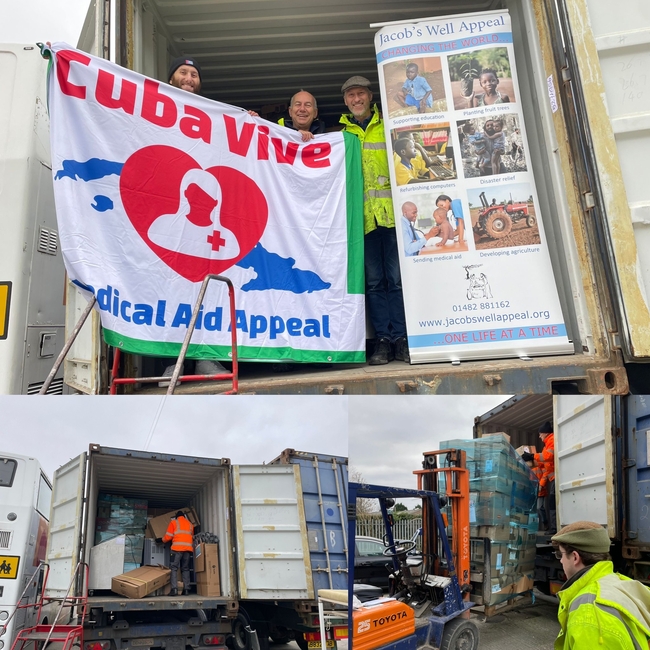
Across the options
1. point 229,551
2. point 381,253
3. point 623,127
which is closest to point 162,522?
point 229,551

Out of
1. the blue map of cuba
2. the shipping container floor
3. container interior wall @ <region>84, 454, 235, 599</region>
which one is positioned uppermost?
the blue map of cuba

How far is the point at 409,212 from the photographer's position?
4512mm

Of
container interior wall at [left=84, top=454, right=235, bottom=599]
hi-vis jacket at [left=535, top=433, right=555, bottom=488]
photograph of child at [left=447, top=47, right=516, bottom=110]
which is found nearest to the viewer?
container interior wall at [left=84, top=454, right=235, bottom=599]

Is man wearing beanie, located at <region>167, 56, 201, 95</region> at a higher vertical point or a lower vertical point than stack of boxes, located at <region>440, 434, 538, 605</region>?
higher

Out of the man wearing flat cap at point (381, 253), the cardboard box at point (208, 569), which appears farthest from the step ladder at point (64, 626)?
the man wearing flat cap at point (381, 253)

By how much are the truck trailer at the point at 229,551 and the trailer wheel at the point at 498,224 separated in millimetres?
2236

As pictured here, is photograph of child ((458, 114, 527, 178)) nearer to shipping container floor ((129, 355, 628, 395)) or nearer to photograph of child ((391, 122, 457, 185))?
photograph of child ((391, 122, 457, 185))

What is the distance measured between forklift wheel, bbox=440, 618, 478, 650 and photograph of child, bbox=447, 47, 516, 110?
14.4ft

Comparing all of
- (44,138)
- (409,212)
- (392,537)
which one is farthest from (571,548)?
(44,138)

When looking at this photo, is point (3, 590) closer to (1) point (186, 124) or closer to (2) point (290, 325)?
(2) point (290, 325)

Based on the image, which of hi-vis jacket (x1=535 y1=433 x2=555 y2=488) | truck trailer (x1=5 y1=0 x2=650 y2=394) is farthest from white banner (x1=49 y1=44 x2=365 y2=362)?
hi-vis jacket (x1=535 y1=433 x2=555 y2=488)

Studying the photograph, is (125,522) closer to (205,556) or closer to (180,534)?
(180,534)

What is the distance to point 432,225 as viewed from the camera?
14.6ft

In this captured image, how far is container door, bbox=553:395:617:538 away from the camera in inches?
208
